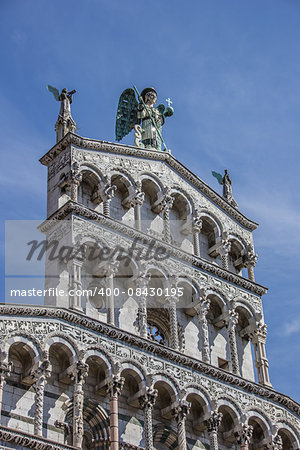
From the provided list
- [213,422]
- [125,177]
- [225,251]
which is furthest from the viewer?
[225,251]

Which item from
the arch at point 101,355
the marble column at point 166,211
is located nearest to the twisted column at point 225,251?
the marble column at point 166,211

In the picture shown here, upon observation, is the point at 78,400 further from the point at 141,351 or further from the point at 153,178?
the point at 153,178

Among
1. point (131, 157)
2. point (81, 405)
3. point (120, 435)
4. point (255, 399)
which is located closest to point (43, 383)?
point (81, 405)

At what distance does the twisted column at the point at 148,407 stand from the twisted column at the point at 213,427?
1.77 meters

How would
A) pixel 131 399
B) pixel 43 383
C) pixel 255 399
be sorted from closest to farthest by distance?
pixel 43 383, pixel 131 399, pixel 255 399

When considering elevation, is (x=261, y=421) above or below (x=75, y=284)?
below

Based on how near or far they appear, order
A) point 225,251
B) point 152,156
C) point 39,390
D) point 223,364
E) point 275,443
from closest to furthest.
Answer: point 39,390, point 275,443, point 223,364, point 152,156, point 225,251

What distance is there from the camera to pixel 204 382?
86.0 ft

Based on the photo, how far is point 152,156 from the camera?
30.2 m

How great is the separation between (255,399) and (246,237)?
616 centimetres

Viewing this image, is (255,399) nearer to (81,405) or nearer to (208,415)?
(208,415)

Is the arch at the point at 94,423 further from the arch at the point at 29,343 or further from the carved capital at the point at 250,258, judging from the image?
the carved capital at the point at 250,258

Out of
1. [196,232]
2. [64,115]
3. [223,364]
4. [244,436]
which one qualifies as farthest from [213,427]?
[64,115]

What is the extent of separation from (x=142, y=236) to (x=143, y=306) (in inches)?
90.7
